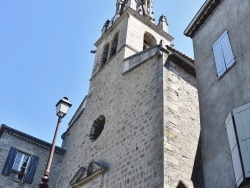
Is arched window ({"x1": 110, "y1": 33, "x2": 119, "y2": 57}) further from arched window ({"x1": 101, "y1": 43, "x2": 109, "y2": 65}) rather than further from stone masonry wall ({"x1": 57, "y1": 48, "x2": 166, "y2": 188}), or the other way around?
stone masonry wall ({"x1": 57, "y1": 48, "x2": 166, "y2": 188})

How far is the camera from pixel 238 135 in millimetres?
4441

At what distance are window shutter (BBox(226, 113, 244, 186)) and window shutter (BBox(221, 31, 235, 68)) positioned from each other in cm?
120

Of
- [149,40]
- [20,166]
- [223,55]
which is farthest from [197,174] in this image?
[149,40]

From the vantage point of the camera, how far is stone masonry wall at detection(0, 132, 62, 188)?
33.8 feet

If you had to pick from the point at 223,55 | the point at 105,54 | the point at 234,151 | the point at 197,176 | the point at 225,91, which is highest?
the point at 105,54

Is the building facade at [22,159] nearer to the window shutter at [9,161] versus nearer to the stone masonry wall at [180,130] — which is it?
the window shutter at [9,161]

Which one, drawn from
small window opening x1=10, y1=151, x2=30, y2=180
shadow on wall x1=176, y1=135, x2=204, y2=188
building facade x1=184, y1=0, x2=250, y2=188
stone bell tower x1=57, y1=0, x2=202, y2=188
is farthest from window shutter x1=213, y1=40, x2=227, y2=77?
small window opening x1=10, y1=151, x2=30, y2=180

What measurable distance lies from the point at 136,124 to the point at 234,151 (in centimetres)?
378

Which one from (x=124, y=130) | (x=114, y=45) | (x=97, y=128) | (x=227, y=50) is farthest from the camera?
(x=114, y=45)

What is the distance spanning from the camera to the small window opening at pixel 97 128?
1026cm

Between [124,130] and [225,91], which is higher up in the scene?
[124,130]

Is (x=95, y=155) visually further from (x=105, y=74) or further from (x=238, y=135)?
(x=238, y=135)

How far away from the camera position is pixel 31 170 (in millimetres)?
10906

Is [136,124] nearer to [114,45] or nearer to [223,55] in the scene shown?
[223,55]
